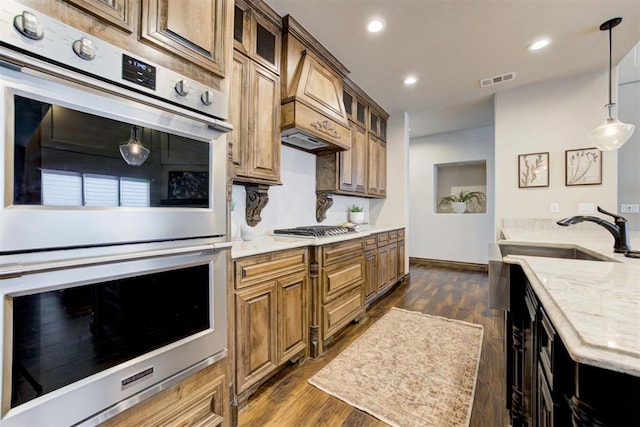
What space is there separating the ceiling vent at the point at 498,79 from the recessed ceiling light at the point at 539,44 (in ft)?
1.73

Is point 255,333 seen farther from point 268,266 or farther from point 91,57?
point 91,57

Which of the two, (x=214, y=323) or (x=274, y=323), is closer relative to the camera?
(x=214, y=323)

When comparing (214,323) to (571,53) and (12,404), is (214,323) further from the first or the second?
(571,53)

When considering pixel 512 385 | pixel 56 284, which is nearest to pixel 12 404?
pixel 56 284

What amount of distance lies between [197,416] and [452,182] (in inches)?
250

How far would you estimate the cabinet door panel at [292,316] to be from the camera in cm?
188

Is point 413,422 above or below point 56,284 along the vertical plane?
below

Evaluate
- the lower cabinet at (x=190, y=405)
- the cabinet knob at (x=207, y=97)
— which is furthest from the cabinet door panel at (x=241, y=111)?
the lower cabinet at (x=190, y=405)

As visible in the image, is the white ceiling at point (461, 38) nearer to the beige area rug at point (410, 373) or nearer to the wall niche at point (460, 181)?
the wall niche at point (460, 181)

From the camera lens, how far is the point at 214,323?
1141mm

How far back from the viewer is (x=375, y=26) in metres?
2.34

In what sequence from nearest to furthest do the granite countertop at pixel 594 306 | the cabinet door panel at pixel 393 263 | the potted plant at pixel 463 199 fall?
the granite countertop at pixel 594 306, the cabinet door panel at pixel 393 263, the potted plant at pixel 463 199

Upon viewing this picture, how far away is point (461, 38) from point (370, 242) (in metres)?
2.20

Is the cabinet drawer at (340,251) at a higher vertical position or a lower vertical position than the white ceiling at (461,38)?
lower
